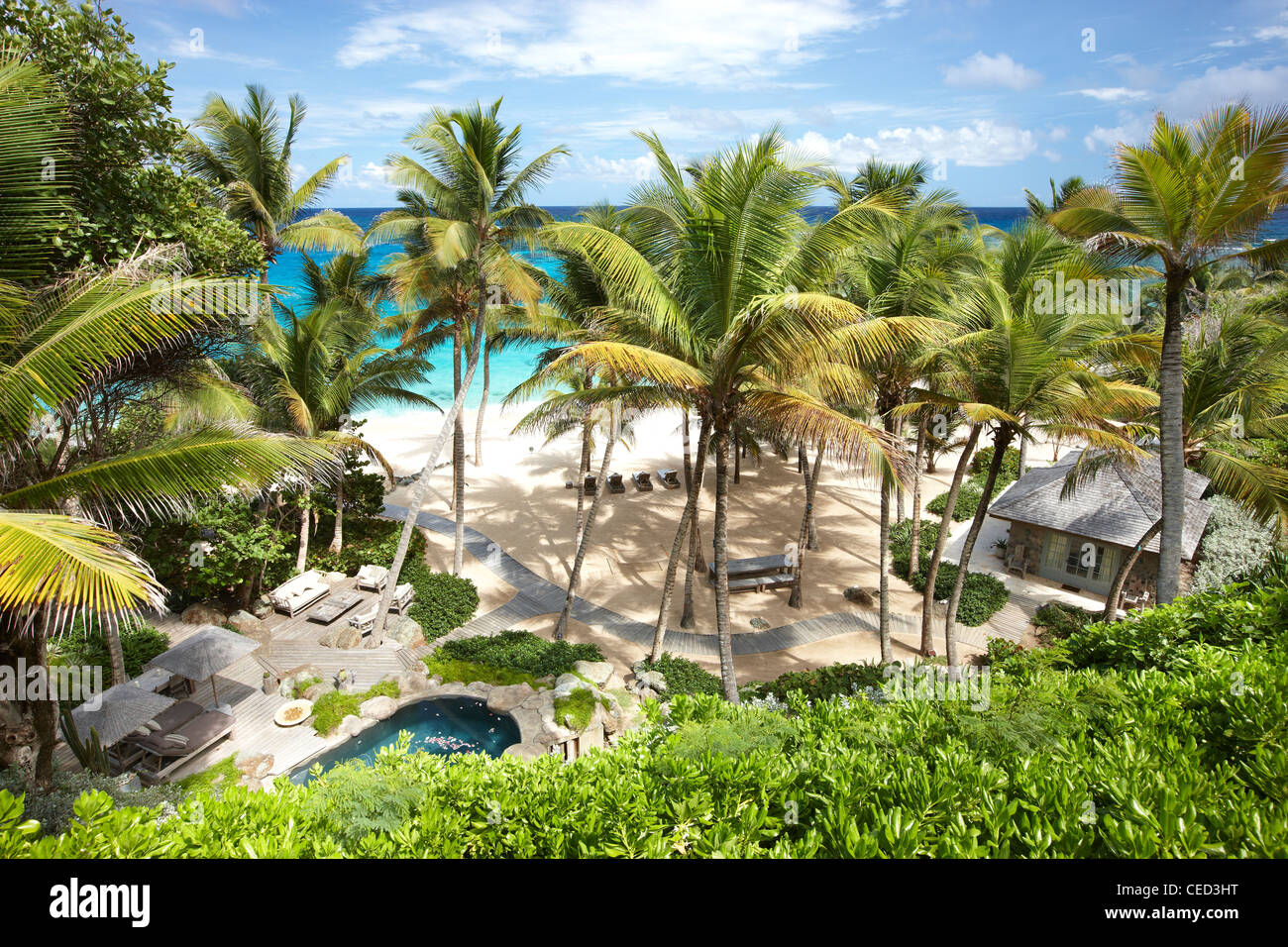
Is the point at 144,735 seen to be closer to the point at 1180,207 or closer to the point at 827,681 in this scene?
the point at 827,681

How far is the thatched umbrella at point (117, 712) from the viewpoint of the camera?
9734 millimetres

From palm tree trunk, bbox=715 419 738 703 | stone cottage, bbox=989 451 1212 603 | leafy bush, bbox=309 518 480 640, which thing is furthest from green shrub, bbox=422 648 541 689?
stone cottage, bbox=989 451 1212 603

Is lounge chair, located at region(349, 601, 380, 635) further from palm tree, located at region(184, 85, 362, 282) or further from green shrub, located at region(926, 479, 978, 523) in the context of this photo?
green shrub, located at region(926, 479, 978, 523)

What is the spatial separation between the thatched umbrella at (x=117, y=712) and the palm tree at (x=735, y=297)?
8.52 metres

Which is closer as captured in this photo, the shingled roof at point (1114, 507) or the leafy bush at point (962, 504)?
the shingled roof at point (1114, 507)

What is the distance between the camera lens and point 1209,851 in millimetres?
3463

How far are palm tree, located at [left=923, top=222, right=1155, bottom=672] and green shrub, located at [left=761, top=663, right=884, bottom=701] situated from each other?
4.10m

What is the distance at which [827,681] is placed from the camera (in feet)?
42.1

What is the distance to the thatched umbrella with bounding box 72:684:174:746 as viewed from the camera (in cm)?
973

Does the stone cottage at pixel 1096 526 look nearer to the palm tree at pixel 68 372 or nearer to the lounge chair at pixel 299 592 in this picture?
the lounge chair at pixel 299 592

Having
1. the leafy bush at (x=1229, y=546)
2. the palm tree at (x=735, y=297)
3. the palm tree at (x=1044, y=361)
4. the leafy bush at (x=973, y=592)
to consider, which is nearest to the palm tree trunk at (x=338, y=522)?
the palm tree at (x=735, y=297)

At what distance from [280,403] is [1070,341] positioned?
53.7 feet
